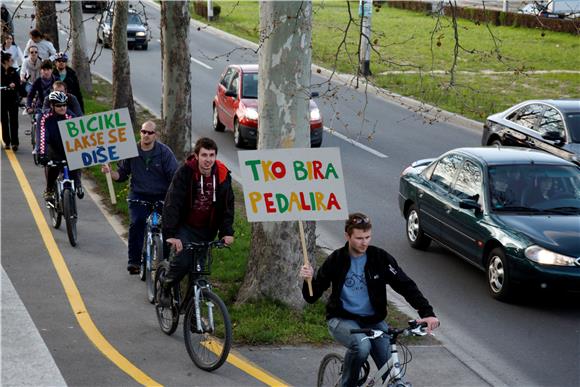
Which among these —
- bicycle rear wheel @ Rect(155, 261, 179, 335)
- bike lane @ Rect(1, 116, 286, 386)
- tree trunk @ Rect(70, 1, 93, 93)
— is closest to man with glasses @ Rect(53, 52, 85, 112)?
bike lane @ Rect(1, 116, 286, 386)

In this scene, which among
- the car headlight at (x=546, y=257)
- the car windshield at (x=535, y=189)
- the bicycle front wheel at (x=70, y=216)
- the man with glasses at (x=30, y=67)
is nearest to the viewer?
the car headlight at (x=546, y=257)

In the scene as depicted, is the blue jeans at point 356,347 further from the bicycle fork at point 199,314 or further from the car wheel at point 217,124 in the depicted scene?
the car wheel at point 217,124

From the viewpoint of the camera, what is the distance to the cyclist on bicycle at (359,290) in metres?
7.46

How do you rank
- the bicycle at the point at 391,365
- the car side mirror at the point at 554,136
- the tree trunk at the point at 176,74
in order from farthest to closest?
the car side mirror at the point at 554,136 < the tree trunk at the point at 176,74 < the bicycle at the point at 391,365

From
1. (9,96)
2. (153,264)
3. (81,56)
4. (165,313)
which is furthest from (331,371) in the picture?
(81,56)

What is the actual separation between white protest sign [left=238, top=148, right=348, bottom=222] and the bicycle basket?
3.48ft

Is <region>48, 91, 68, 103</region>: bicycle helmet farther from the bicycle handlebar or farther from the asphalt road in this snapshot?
the bicycle handlebar

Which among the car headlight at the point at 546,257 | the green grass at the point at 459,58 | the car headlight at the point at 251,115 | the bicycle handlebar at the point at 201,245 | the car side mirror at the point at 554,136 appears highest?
the bicycle handlebar at the point at 201,245

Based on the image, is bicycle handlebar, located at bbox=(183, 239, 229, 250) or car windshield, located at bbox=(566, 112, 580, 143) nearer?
bicycle handlebar, located at bbox=(183, 239, 229, 250)

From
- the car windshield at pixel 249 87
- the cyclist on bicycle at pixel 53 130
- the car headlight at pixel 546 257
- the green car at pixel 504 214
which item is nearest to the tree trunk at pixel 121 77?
the car windshield at pixel 249 87

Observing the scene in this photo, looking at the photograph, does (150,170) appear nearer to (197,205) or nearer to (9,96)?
(197,205)

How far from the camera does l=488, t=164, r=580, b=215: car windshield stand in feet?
42.2

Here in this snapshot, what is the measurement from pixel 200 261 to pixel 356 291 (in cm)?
234

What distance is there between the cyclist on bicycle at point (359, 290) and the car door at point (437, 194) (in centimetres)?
631
